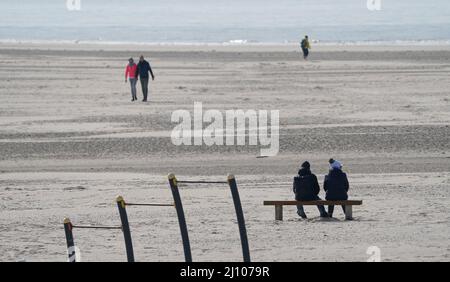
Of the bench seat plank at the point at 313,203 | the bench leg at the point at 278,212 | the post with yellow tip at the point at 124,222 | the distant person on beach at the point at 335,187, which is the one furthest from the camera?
the distant person on beach at the point at 335,187

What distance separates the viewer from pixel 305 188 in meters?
15.2

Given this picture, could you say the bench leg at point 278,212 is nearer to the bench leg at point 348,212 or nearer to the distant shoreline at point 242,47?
the bench leg at point 348,212

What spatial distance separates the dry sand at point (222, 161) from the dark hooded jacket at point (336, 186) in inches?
11.5

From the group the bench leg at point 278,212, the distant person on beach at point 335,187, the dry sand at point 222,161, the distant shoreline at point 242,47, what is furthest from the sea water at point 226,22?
the bench leg at point 278,212

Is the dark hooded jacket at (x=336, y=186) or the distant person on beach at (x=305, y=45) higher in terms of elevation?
the distant person on beach at (x=305, y=45)

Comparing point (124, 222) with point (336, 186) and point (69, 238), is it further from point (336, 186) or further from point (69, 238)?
point (336, 186)

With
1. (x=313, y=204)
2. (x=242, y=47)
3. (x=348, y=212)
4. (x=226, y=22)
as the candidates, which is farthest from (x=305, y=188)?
(x=226, y=22)

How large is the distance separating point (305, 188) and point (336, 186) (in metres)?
0.41

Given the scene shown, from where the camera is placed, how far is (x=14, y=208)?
16.0m

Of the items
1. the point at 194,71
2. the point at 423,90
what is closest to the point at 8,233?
the point at 423,90

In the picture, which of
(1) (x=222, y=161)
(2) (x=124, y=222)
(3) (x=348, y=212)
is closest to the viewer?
(2) (x=124, y=222)

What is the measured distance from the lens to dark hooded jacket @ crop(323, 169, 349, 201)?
49.5 ft

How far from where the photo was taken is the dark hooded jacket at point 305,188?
49.6ft
